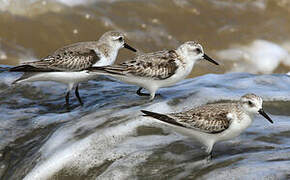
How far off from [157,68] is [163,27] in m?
8.56

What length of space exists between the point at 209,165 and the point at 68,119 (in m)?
2.71

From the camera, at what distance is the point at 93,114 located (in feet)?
26.4

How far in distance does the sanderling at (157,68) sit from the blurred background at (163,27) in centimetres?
668

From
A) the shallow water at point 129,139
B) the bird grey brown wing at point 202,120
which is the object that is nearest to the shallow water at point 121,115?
the shallow water at point 129,139

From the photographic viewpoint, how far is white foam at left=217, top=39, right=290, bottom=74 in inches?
628

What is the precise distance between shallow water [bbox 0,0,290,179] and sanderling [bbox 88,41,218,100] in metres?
0.33

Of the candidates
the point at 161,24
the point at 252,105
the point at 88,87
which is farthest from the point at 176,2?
the point at 252,105

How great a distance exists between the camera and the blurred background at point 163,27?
51.0ft

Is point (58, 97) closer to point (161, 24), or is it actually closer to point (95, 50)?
point (95, 50)

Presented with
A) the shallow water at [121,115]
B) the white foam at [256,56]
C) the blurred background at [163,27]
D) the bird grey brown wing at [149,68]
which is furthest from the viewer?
the white foam at [256,56]

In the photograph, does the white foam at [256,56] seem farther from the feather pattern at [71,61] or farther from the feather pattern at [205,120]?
the feather pattern at [205,120]

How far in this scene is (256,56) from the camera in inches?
643

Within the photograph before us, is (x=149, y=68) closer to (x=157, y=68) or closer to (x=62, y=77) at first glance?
(x=157, y=68)

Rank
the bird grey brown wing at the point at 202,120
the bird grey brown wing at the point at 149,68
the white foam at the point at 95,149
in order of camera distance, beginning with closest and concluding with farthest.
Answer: the bird grey brown wing at the point at 202,120 < the white foam at the point at 95,149 < the bird grey brown wing at the point at 149,68
